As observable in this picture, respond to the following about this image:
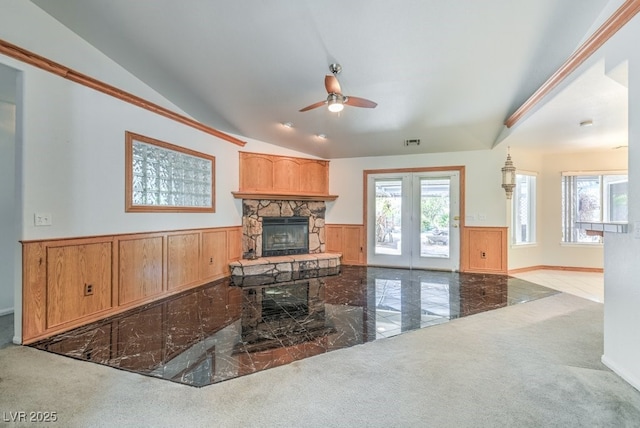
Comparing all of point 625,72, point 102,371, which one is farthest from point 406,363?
point 625,72

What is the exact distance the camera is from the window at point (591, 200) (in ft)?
19.0

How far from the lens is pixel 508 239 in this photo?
19.1 ft

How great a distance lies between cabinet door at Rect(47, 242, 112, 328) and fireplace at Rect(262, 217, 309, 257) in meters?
3.07

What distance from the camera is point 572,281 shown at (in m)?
5.22

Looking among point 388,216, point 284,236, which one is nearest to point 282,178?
point 284,236

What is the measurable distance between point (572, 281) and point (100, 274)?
725 cm

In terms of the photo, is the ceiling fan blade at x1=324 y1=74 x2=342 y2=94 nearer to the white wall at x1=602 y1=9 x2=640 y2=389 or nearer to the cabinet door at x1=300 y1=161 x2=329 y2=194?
the white wall at x1=602 y1=9 x2=640 y2=389

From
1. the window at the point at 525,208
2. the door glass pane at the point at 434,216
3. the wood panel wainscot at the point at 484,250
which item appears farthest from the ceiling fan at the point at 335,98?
the window at the point at 525,208

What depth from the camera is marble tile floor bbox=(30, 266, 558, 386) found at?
244cm

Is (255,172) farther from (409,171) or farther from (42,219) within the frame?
(42,219)

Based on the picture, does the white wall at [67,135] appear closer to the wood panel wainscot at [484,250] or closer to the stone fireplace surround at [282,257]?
the stone fireplace surround at [282,257]

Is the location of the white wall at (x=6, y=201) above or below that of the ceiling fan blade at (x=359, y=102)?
below

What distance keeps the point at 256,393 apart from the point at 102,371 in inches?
49.7

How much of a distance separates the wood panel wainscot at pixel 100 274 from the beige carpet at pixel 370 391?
0.44m
